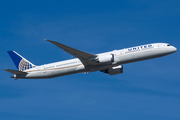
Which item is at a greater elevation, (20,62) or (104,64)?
(20,62)

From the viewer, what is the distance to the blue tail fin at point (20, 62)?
58594 millimetres

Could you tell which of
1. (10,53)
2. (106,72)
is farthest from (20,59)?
(106,72)

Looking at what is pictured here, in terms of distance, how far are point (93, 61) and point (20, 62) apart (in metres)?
15.5

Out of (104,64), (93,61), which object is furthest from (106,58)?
(93,61)

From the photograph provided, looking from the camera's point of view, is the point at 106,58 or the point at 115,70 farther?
the point at 115,70

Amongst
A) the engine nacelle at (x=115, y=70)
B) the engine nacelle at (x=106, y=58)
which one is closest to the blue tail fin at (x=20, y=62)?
the engine nacelle at (x=106, y=58)

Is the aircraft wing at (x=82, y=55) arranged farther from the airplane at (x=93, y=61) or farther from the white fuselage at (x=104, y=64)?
the white fuselage at (x=104, y=64)

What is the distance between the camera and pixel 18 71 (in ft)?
182

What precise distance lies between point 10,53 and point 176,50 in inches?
1297

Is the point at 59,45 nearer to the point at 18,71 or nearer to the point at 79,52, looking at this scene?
the point at 79,52

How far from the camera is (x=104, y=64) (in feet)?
178

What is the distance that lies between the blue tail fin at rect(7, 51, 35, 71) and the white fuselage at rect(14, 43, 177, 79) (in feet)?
5.70

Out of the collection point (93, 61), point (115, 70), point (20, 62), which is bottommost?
point (115, 70)

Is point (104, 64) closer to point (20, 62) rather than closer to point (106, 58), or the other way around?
point (106, 58)
